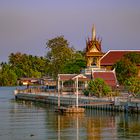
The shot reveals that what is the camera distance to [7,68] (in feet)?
591

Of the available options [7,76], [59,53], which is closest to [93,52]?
[59,53]

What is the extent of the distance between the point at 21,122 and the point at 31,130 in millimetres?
7604

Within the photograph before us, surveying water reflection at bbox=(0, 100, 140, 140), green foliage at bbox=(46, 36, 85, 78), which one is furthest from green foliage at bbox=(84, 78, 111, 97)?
green foliage at bbox=(46, 36, 85, 78)

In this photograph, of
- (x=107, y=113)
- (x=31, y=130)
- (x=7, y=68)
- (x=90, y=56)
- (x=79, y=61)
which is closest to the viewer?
(x=31, y=130)

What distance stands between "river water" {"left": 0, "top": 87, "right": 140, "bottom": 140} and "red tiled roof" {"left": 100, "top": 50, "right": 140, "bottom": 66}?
3541 centimetres

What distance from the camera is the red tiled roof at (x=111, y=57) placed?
109m

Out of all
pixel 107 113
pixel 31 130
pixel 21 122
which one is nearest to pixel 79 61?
pixel 107 113

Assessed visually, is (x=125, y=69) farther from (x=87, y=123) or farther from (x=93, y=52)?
(x=87, y=123)

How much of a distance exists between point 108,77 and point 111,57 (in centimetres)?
1633

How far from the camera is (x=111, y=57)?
11031cm

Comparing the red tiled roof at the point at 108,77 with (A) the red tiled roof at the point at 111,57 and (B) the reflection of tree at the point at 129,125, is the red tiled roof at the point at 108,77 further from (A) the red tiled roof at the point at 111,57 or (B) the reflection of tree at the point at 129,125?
(B) the reflection of tree at the point at 129,125

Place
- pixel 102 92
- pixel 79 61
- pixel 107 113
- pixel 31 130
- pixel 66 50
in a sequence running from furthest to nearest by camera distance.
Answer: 1. pixel 66 50
2. pixel 79 61
3. pixel 102 92
4. pixel 107 113
5. pixel 31 130

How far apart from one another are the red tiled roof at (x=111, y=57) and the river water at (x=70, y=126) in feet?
116

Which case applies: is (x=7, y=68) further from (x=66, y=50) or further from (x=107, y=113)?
(x=107, y=113)
